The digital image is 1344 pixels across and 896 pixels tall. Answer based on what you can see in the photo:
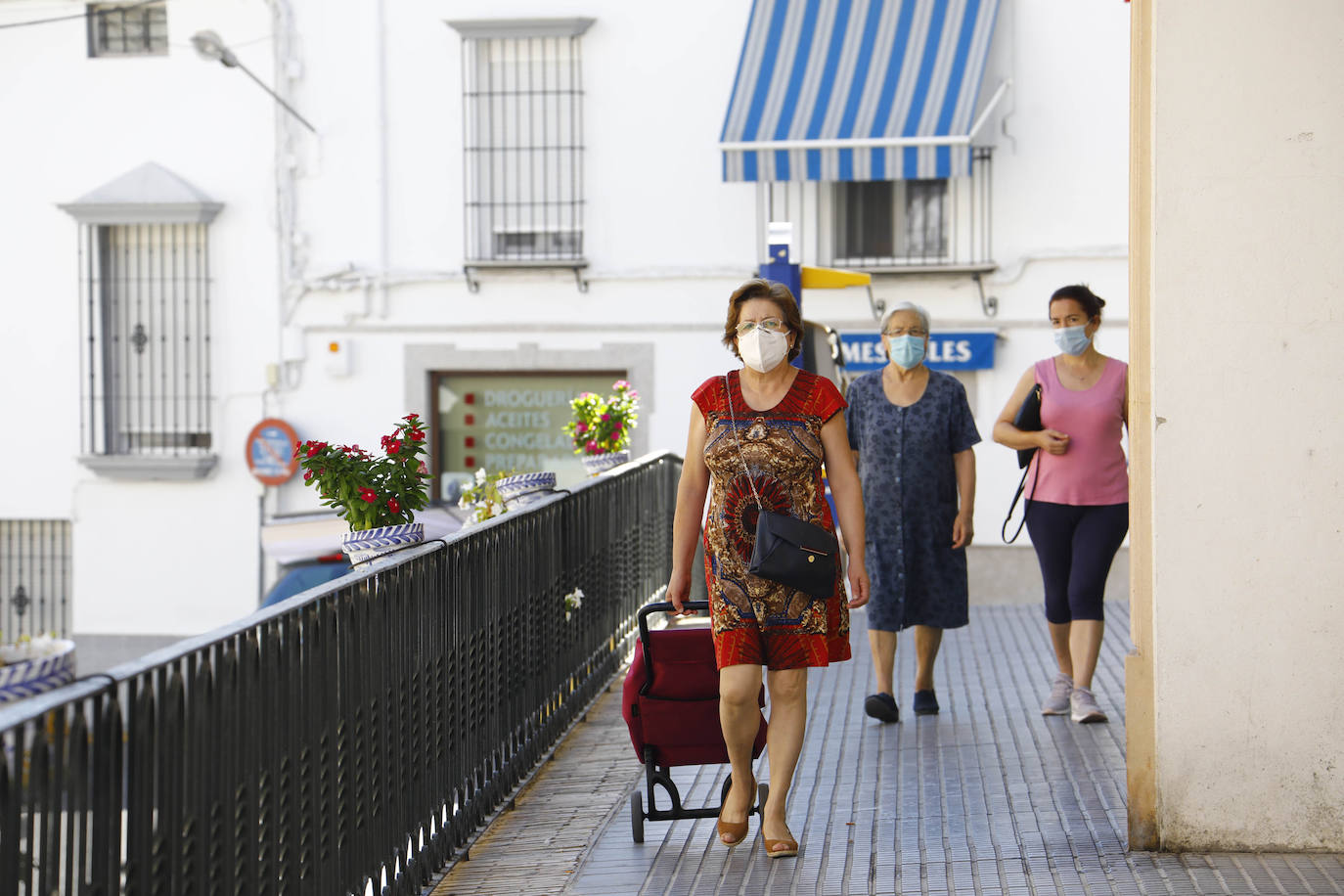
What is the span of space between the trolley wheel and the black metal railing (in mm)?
568

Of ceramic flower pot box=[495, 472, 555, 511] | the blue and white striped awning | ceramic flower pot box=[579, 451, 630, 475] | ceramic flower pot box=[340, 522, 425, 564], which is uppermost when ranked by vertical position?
the blue and white striped awning

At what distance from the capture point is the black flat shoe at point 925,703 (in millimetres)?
7047

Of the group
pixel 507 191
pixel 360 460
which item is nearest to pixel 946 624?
pixel 360 460

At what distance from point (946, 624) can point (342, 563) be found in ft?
17.8

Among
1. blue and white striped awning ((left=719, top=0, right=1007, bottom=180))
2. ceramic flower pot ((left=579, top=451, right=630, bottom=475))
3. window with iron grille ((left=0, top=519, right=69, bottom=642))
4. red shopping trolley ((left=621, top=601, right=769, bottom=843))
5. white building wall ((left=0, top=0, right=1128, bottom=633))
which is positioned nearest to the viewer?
red shopping trolley ((left=621, top=601, right=769, bottom=843))

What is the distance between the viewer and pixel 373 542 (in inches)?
188

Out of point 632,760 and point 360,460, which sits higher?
point 360,460

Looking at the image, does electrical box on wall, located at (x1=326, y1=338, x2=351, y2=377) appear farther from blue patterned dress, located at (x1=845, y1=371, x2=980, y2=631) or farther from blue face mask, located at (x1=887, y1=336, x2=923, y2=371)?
blue face mask, located at (x1=887, y1=336, x2=923, y2=371)

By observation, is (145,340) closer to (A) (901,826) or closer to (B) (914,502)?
(B) (914,502)

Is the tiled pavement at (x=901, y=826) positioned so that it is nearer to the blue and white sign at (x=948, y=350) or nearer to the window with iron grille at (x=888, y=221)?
the blue and white sign at (x=948, y=350)

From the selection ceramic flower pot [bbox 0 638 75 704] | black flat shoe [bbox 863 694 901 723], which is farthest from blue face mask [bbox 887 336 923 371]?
ceramic flower pot [bbox 0 638 75 704]

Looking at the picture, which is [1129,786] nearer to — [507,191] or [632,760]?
[632,760]

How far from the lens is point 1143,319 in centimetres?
480

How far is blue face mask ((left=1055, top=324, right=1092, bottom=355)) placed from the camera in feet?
21.6
